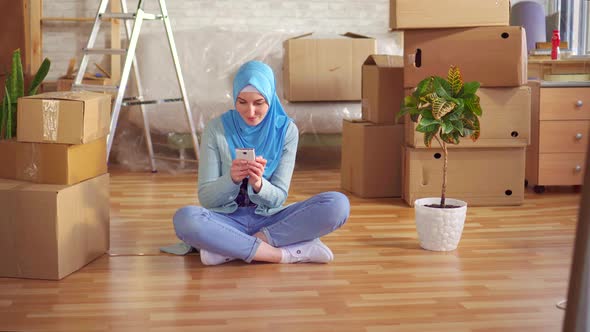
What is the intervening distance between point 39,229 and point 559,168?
274 cm

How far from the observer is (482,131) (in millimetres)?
3850

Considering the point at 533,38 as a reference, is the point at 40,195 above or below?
below

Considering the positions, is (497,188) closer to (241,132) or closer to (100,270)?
(241,132)

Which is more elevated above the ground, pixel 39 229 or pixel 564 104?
pixel 564 104

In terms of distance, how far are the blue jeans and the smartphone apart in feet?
0.81

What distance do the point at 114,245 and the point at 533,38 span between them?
2.98 metres

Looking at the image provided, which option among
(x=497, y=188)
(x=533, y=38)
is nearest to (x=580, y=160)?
(x=497, y=188)

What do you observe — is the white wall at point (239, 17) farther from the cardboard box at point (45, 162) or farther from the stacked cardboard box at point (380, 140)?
the cardboard box at point (45, 162)

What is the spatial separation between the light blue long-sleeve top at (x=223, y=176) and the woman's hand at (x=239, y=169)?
9 cm

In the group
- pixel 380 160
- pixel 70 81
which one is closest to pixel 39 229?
pixel 380 160

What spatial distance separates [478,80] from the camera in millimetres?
3795

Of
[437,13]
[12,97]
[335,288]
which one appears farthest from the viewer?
[437,13]

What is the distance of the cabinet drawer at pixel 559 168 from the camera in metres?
4.25

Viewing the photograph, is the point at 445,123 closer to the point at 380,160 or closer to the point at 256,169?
the point at 256,169
